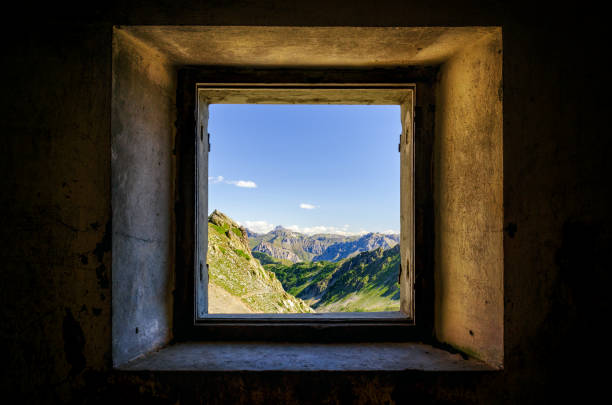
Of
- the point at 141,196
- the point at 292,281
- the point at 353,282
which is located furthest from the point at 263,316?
Result: the point at 292,281

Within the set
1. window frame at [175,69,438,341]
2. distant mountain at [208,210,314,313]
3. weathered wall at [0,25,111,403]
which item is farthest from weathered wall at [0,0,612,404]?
distant mountain at [208,210,314,313]

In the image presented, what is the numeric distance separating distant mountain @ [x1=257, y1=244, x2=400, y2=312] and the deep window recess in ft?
37.6

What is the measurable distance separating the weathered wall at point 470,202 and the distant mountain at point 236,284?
4.30m

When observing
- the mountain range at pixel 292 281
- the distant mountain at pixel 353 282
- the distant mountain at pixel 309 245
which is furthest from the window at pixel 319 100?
the distant mountain at pixel 309 245

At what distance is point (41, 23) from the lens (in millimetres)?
1275

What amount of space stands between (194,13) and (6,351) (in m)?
1.66

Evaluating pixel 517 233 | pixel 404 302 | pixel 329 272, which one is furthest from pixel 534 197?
pixel 329 272

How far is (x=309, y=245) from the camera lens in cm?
14300

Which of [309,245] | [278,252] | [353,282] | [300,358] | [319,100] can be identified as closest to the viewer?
[300,358]

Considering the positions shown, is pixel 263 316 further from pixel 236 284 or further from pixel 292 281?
pixel 292 281

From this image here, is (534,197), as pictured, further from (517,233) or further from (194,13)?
(194,13)

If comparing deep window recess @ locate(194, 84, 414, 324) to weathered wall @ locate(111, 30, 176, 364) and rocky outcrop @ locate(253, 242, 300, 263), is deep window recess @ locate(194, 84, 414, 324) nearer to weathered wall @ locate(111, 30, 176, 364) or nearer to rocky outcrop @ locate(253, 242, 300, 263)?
weathered wall @ locate(111, 30, 176, 364)

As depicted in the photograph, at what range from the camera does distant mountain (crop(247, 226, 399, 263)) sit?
120 meters

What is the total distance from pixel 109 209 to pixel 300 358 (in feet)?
3.62
